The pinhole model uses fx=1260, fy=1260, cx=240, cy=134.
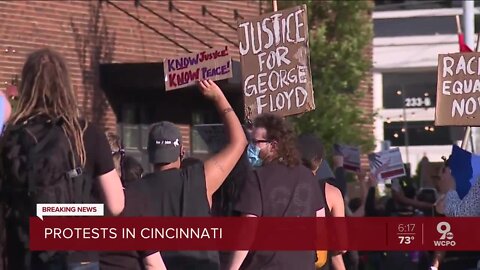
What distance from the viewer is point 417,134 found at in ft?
119

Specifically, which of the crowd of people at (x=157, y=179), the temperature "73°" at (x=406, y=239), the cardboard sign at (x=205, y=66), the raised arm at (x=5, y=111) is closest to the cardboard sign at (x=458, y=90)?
the crowd of people at (x=157, y=179)

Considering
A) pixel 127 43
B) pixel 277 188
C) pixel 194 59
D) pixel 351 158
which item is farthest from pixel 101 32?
pixel 277 188

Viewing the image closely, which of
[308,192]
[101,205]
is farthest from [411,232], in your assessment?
[101,205]

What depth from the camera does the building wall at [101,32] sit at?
16703mm

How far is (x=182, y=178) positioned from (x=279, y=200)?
2.56 feet

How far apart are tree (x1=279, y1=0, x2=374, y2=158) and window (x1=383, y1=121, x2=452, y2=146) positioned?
13.6m

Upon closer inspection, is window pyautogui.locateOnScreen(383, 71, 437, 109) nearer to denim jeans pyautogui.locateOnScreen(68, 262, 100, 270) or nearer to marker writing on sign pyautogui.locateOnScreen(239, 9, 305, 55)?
marker writing on sign pyautogui.locateOnScreen(239, 9, 305, 55)

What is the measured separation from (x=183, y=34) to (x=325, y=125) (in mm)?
2603

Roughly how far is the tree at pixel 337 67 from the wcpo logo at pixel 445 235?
972cm

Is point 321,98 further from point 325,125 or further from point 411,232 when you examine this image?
point 411,232

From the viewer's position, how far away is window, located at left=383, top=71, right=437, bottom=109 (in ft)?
120

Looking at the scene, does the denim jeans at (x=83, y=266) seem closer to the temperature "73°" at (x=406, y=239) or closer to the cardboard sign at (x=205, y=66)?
the cardboard sign at (x=205, y=66)

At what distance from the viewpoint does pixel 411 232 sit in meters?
10.0

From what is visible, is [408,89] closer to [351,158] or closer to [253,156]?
[351,158]
